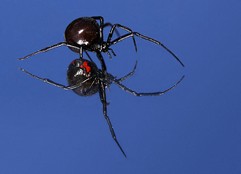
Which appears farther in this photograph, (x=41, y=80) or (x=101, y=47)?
(x=101, y=47)

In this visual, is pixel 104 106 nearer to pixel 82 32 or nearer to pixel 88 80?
pixel 88 80

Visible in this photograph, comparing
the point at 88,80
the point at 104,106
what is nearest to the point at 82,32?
the point at 88,80

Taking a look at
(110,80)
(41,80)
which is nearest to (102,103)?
(110,80)

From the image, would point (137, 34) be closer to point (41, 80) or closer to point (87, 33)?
point (87, 33)

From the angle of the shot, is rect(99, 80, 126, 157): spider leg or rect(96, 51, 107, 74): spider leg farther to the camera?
rect(96, 51, 107, 74): spider leg

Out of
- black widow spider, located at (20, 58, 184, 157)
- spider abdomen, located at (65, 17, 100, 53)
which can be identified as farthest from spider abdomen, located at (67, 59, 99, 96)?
spider abdomen, located at (65, 17, 100, 53)

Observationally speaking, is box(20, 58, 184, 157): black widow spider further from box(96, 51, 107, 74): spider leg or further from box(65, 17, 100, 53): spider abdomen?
box(65, 17, 100, 53): spider abdomen

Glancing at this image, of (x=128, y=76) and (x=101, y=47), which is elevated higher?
(x=101, y=47)

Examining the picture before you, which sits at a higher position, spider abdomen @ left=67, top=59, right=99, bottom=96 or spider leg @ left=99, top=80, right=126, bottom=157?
spider abdomen @ left=67, top=59, right=99, bottom=96
